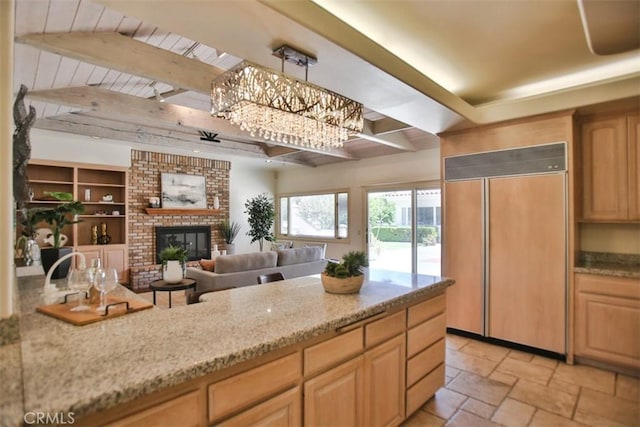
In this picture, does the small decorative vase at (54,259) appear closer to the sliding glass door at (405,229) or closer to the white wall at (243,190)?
the sliding glass door at (405,229)

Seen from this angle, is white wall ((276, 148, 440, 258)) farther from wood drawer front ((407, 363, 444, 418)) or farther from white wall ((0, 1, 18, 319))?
white wall ((0, 1, 18, 319))

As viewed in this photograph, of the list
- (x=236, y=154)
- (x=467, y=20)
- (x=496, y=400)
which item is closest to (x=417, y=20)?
(x=467, y=20)

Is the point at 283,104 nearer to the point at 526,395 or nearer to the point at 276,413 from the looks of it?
the point at 276,413

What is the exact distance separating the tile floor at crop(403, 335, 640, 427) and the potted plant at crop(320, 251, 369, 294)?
1052 mm

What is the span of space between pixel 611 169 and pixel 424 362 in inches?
103

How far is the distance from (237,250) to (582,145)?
7034 millimetres

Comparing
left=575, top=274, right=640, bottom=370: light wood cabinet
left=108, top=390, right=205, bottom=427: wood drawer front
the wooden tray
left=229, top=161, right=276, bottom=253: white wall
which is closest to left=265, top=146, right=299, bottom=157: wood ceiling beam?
left=229, top=161, right=276, bottom=253: white wall

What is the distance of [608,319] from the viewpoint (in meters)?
2.89

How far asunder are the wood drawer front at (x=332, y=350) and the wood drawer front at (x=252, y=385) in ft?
0.20

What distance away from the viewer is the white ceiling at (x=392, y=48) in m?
1.80

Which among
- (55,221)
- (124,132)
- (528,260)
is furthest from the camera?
(124,132)

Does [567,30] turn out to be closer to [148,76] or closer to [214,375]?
[214,375]

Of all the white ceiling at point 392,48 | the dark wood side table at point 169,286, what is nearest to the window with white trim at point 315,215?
the white ceiling at point 392,48

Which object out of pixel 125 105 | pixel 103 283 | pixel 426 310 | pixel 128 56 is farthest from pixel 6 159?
pixel 125 105
